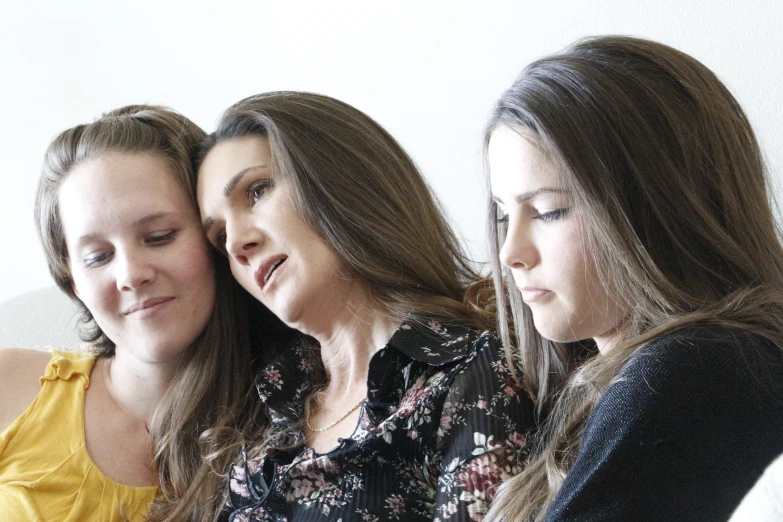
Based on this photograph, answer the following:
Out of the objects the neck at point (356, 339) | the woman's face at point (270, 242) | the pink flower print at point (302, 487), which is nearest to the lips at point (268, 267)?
the woman's face at point (270, 242)

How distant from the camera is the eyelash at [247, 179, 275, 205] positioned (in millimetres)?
1254

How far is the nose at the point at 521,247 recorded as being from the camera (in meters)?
0.93

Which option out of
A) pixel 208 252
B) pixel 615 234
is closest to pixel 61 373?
pixel 208 252

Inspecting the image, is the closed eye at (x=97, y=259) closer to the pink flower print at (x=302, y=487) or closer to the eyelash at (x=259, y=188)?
the eyelash at (x=259, y=188)

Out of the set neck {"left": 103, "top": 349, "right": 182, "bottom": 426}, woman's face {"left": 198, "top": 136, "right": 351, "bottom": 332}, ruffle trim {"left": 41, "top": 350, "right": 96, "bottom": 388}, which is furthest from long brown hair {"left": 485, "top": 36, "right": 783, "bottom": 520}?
ruffle trim {"left": 41, "top": 350, "right": 96, "bottom": 388}

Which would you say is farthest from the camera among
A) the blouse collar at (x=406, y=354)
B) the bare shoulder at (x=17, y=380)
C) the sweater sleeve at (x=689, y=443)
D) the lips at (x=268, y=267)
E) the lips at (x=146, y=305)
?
the bare shoulder at (x=17, y=380)

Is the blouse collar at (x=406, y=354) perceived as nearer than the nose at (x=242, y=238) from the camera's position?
Yes

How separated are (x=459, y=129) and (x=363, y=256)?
461 millimetres

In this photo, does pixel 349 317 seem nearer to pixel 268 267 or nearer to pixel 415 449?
pixel 268 267

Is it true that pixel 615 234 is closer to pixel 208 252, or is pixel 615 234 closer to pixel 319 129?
pixel 319 129

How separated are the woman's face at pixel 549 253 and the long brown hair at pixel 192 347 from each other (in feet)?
1.84

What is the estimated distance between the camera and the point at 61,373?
4.84ft

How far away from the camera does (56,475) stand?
1.33 metres

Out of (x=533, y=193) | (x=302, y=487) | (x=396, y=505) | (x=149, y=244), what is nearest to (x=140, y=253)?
(x=149, y=244)
